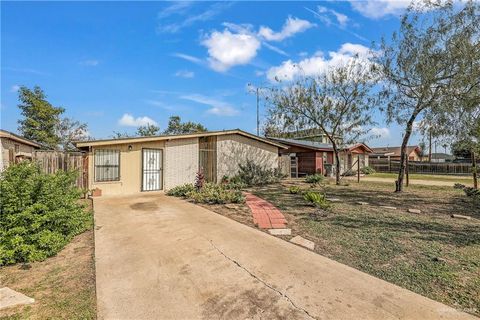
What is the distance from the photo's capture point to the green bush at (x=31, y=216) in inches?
160

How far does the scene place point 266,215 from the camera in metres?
6.95

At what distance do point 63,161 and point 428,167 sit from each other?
3155 cm

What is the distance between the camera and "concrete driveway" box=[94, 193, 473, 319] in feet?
9.08

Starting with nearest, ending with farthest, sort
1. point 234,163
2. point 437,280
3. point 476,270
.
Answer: point 437,280 → point 476,270 → point 234,163

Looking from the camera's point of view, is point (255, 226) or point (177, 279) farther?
point (255, 226)

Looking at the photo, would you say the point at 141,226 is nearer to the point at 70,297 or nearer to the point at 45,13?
the point at 70,297

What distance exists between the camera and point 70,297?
3059 millimetres

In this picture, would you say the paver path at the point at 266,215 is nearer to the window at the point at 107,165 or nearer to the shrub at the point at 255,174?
the window at the point at 107,165

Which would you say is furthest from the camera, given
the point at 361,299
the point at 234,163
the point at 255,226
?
the point at 234,163

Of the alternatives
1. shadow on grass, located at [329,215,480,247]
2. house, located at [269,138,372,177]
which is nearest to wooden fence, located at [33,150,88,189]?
shadow on grass, located at [329,215,480,247]

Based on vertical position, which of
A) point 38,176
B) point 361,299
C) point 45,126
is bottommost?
point 361,299

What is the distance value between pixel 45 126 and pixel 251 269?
82.5ft

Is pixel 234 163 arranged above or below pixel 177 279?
above

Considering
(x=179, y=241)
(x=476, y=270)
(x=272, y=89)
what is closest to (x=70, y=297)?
(x=179, y=241)
